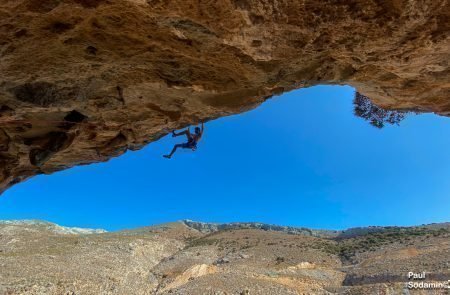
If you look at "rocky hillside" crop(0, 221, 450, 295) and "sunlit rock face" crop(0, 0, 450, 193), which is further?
"rocky hillside" crop(0, 221, 450, 295)

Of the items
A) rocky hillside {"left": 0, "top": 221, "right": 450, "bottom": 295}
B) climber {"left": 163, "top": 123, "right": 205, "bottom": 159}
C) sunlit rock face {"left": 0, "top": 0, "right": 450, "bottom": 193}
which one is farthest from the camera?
rocky hillside {"left": 0, "top": 221, "right": 450, "bottom": 295}

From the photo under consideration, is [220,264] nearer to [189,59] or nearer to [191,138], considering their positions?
[191,138]

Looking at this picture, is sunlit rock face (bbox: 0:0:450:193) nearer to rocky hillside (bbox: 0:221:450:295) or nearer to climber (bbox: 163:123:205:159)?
climber (bbox: 163:123:205:159)

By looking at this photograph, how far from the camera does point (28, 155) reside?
12438 millimetres

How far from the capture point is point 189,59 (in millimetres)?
7672

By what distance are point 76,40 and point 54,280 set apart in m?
23.9

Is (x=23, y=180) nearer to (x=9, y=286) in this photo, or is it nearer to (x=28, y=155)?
(x=28, y=155)

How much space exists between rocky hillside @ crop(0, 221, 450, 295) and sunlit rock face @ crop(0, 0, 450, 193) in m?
15.2

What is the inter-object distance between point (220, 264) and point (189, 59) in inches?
1284

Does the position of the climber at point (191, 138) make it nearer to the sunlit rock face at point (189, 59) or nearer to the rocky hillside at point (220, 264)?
the sunlit rock face at point (189, 59)

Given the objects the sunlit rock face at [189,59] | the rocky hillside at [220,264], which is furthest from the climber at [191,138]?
the rocky hillside at [220,264]

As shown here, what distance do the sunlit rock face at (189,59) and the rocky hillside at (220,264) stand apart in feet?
49.7

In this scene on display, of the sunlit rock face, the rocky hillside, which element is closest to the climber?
the sunlit rock face

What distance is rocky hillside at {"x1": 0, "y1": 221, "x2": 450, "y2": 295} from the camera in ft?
82.1
